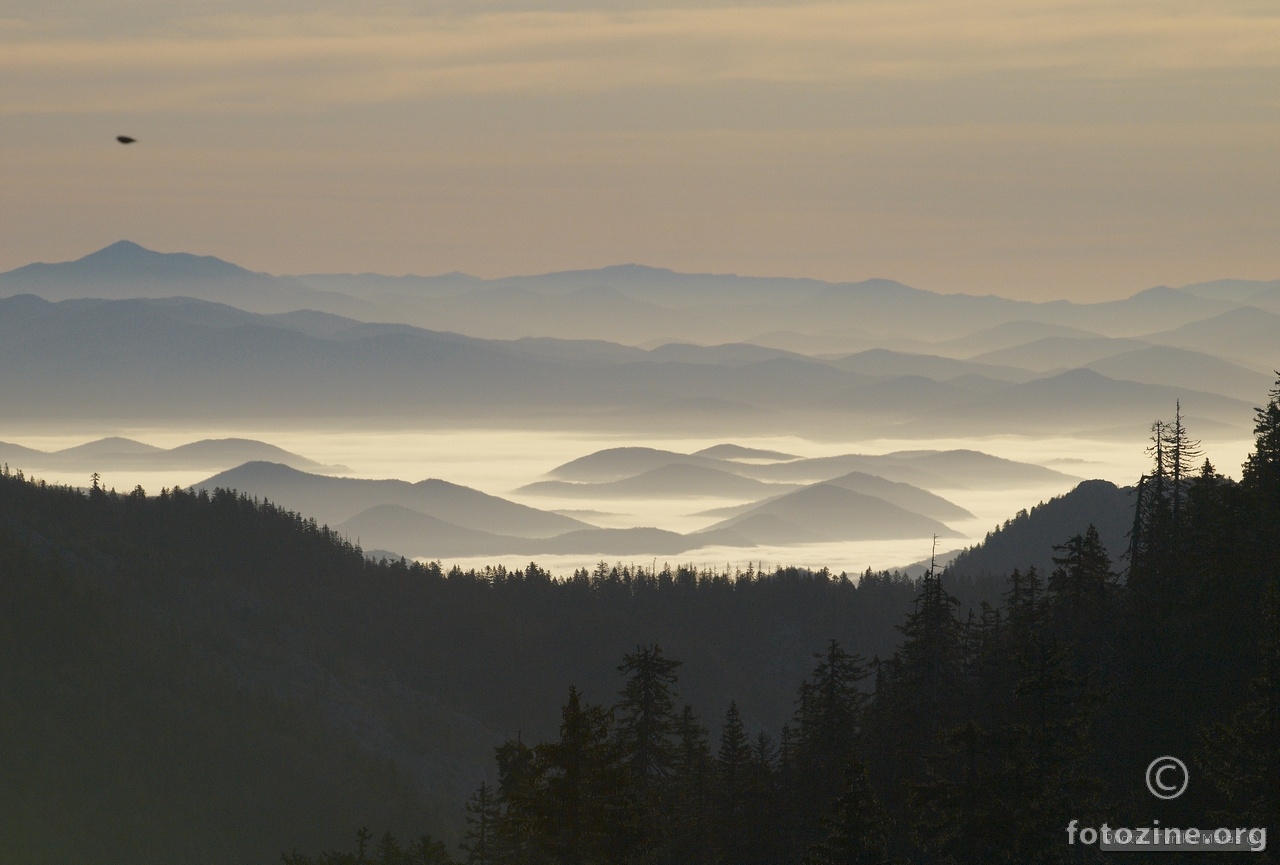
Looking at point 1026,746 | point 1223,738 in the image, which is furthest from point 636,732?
point 1223,738

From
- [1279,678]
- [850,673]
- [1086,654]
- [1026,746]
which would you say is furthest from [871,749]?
[1279,678]

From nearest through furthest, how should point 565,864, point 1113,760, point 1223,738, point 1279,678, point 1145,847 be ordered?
1. point 1279,678
2. point 1223,738
3. point 565,864
4. point 1145,847
5. point 1113,760

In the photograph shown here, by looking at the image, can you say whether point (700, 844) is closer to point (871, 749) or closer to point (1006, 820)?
point (871, 749)

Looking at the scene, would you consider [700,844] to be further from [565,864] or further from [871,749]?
[565,864]

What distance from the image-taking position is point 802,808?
64.8 meters

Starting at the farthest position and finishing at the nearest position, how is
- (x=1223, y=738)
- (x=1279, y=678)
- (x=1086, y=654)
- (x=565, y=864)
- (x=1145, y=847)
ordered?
(x=1086, y=654) → (x=1145, y=847) → (x=565, y=864) → (x=1223, y=738) → (x=1279, y=678)

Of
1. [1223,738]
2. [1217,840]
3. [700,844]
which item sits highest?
[1223,738]


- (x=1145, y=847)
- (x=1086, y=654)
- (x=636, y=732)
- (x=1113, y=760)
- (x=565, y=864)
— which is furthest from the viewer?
(x=1086, y=654)

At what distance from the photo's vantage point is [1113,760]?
57500 millimetres

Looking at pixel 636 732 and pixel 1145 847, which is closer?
pixel 1145 847

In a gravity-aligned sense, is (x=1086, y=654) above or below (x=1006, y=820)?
above

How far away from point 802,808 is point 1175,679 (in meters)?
16.8

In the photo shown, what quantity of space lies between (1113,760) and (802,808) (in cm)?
1404

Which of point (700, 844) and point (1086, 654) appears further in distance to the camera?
point (1086, 654)
